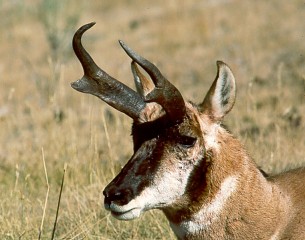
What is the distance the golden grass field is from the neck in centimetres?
127

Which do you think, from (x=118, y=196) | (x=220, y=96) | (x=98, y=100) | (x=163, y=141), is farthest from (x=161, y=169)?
(x=98, y=100)

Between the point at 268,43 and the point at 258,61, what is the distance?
186 cm

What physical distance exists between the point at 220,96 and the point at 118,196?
34.4 inches

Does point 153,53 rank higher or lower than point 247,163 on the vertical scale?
lower

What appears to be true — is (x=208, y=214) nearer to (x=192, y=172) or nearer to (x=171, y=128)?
A: (x=192, y=172)

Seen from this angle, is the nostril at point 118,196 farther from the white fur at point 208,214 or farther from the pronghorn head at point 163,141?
the white fur at point 208,214

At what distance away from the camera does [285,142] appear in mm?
8711

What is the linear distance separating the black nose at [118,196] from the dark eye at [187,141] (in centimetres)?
42

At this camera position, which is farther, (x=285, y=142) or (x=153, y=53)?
(x=153, y=53)

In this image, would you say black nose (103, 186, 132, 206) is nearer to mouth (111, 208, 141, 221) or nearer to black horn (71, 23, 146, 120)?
mouth (111, 208, 141, 221)

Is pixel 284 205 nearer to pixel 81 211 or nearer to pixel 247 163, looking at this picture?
pixel 247 163

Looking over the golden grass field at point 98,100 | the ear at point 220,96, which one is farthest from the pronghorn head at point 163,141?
the golden grass field at point 98,100

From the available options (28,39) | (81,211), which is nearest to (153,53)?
(28,39)

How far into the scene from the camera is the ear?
4.85 m
